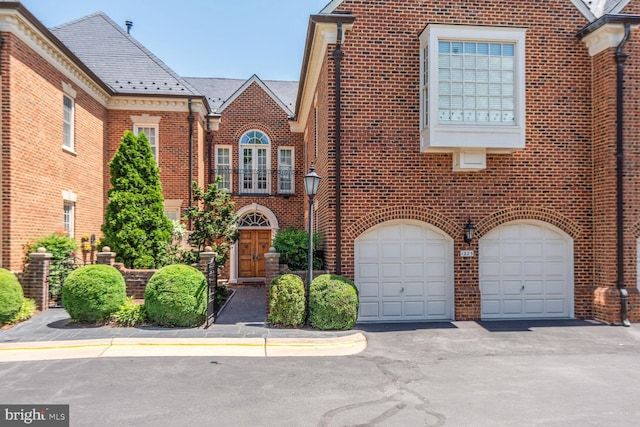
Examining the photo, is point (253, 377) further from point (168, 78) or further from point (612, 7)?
point (168, 78)

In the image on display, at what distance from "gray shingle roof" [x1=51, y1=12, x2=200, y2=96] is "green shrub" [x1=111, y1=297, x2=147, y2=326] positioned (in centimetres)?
989

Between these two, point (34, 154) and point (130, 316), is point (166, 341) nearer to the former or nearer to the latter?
point (130, 316)

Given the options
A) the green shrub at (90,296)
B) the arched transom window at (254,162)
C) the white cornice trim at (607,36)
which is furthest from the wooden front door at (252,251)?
the white cornice trim at (607,36)

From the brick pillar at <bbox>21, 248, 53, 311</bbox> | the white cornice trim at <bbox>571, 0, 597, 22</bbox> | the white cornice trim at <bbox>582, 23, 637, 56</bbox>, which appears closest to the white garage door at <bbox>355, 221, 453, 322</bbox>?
the white cornice trim at <bbox>582, 23, 637, 56</bbox>

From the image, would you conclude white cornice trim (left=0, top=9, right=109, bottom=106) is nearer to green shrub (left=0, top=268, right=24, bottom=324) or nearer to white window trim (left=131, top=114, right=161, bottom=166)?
white window trim (left=131, top=114, right=161, bottom=166)

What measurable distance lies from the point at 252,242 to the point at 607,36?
46.7 ft

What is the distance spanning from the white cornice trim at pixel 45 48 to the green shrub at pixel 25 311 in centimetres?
668

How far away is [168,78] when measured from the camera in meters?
17.3

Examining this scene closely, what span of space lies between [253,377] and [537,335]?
6.26 metres

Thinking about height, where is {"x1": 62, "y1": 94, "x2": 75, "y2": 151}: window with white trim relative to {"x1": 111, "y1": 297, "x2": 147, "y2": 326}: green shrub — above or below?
above

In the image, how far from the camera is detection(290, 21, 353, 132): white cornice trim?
1031 cm

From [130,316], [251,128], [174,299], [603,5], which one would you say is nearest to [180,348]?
[174,299]

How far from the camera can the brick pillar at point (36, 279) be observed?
10.7m

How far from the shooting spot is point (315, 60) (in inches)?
477
